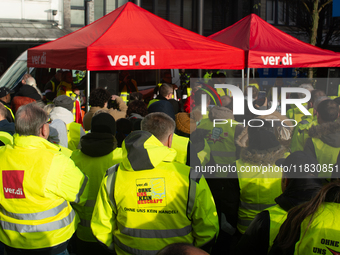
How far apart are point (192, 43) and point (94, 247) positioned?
4.45 m

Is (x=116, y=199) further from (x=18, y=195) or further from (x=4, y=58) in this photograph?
(x=4, y=58)

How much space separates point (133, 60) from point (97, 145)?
3.11m

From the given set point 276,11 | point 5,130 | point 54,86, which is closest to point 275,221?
point 5,130

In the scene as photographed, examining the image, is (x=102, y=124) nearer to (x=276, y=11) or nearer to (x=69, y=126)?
(x=69, y=126)

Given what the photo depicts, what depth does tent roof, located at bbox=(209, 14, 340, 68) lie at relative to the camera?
711 centimetres

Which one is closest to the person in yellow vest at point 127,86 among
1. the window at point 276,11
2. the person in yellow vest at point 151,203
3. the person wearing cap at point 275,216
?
the person in yellow vest at point 151,203

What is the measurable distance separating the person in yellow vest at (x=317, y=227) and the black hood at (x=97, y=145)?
5.83ft

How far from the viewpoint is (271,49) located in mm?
7461

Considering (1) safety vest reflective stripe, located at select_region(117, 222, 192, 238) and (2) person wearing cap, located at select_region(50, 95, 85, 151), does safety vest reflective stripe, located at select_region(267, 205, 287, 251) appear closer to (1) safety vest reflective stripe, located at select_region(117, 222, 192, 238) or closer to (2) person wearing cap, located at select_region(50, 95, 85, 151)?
(1) safety vest reflective stripe, located at select_region(117, 222, 192, 238)

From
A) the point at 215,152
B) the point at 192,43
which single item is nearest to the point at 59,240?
the point at 215,152

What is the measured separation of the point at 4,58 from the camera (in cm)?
1606

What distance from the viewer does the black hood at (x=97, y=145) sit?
3.06 m

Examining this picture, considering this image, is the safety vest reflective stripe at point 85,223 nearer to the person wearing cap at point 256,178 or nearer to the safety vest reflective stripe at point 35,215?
the safety vest reflective stripe at point 35,215

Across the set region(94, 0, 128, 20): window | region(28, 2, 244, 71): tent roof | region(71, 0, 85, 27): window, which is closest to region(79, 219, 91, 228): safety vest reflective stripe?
region(28, 2, 244, 71): tent roof
